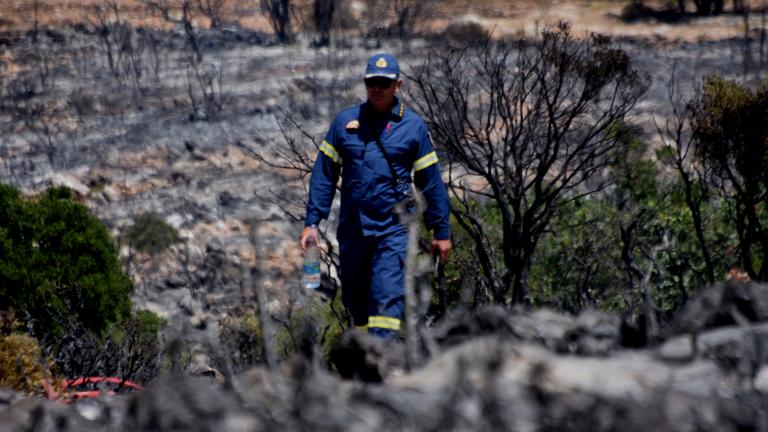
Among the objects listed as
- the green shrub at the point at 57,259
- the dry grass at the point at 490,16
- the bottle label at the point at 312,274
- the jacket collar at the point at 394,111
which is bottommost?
the green shrub at the point at 57,259

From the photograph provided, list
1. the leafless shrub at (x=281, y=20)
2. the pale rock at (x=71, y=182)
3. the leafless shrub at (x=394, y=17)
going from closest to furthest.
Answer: the pale rock at (x=71, y=182), the leafless shrub at (x=394, y=17), the leafless shrub at (x=281, y=20)

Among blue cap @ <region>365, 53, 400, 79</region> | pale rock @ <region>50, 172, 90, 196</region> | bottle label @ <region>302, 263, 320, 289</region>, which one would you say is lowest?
pale rock @ <region>50, 172, 90, 196</region>

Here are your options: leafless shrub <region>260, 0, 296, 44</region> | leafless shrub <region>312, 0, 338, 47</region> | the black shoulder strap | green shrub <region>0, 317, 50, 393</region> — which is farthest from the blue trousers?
leafless shrub <region>260, 0, 296, 44</region>

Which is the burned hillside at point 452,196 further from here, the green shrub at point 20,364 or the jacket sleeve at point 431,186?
the jacket sleeve at point 431,186

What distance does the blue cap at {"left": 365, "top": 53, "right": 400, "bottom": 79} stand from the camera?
5.72 metres

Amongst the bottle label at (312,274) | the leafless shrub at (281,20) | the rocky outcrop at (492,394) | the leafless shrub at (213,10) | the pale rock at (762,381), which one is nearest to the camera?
the rocky outcrop at (492,394)

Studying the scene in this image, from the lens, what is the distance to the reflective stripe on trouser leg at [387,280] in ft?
18.6

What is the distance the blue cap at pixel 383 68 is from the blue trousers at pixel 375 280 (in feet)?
2.47

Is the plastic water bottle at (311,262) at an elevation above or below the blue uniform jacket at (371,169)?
below

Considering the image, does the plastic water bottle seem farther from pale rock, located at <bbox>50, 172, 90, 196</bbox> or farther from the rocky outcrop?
pale rock, located at <bbox>50, 172, 90, 196</bbox>

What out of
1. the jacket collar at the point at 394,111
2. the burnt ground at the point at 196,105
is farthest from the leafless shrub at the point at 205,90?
the jacket collar at the point at 394,111

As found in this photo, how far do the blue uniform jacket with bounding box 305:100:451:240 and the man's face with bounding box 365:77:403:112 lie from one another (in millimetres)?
47

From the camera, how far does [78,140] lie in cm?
4566

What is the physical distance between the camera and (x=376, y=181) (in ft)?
18.9
